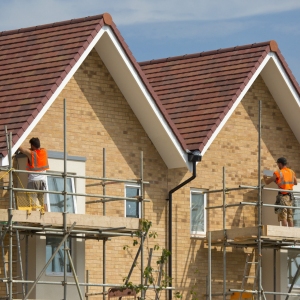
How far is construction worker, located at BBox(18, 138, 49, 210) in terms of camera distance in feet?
83.3

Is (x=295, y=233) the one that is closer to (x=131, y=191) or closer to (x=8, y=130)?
(x=131, y=191)

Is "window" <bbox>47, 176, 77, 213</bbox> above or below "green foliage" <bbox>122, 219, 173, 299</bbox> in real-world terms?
above

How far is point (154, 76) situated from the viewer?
3222 centimetres

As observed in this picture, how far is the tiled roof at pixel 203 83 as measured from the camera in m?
29.7

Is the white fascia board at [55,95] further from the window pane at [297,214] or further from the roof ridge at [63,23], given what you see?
the window pane at [297,214]

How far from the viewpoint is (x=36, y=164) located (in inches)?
1003

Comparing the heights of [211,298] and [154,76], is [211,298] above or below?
below

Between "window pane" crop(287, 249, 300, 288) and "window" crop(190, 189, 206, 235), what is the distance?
2362 mm

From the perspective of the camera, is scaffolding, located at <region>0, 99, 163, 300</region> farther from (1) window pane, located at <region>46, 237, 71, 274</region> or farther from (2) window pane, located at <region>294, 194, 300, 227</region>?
(2) window pane, located at <region>294, 194, 300, 227</region>

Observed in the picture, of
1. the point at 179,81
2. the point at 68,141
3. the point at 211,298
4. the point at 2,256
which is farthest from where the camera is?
the point at 179,81

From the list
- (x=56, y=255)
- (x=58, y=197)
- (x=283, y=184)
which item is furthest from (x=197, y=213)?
(x=56, y=255)

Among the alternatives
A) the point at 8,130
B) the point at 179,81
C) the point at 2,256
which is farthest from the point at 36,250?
the point at 179,81

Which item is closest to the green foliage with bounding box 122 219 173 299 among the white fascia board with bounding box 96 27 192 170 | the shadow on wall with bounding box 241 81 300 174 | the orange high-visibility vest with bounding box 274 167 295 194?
the white fascia board with bounding box 96 27 192 170

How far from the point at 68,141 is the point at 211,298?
16.8 feet
